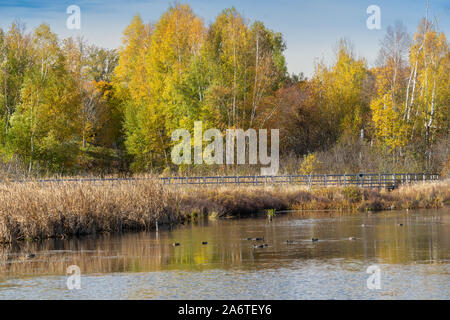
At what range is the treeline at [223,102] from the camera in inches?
1969

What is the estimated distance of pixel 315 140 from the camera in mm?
60844

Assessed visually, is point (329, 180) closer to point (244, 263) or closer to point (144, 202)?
Result: point (144, 202)

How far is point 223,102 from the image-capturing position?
52.0 m

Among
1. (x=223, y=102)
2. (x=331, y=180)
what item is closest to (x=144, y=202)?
(x=331, y=180)

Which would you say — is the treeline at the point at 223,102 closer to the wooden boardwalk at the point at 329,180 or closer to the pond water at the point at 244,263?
the wooden boardwalk at the point at 329,180

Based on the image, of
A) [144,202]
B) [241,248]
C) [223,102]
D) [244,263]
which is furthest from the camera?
[223,102]

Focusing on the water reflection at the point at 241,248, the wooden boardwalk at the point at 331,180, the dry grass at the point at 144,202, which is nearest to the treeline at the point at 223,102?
the wooden boardwalk at the point at 331,180

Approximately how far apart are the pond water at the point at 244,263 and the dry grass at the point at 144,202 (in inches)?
44.0

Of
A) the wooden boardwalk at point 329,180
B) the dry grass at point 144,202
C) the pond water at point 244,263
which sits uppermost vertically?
the wooden boardwalk at point 329,180

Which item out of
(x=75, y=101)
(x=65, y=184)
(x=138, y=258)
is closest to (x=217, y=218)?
(x=65, y=184)

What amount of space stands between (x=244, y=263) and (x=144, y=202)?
10568 mm

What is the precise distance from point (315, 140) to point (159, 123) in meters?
13.5
